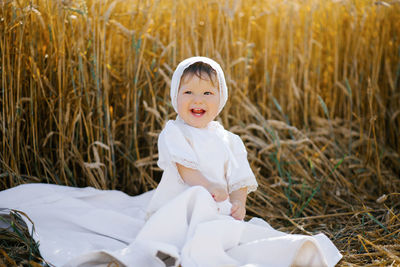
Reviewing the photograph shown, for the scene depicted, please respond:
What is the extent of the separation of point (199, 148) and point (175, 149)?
0.09 m

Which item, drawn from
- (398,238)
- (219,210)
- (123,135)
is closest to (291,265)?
(219,210)

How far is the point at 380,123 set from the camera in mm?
2555

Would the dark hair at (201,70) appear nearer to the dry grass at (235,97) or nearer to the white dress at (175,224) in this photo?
the white dress at (175,224)

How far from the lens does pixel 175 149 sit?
1.55m

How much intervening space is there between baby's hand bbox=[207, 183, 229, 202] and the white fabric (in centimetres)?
3

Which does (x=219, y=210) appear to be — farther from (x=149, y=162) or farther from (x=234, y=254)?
(x=149, y=162)

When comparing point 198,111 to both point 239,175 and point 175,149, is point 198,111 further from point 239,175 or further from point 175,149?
point 239,175

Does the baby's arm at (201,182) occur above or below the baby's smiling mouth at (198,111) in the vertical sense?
below

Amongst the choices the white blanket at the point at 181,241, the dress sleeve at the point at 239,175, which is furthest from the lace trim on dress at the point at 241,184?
the white blanket at the point at 181,241

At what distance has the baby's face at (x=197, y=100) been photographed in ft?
5.17

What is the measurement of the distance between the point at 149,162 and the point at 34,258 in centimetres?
78

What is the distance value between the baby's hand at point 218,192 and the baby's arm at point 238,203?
7cm

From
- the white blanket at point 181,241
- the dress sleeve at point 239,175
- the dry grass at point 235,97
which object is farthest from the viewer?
the dry grass at point 235,97

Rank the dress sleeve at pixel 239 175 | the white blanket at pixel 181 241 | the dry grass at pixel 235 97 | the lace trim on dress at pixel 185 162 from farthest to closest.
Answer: the dry grass at pixel 235 97
the dress sleeve at pixel 239 175
the lace trim on dress at pixel 185 162
the white blanket at pixel 181 241
